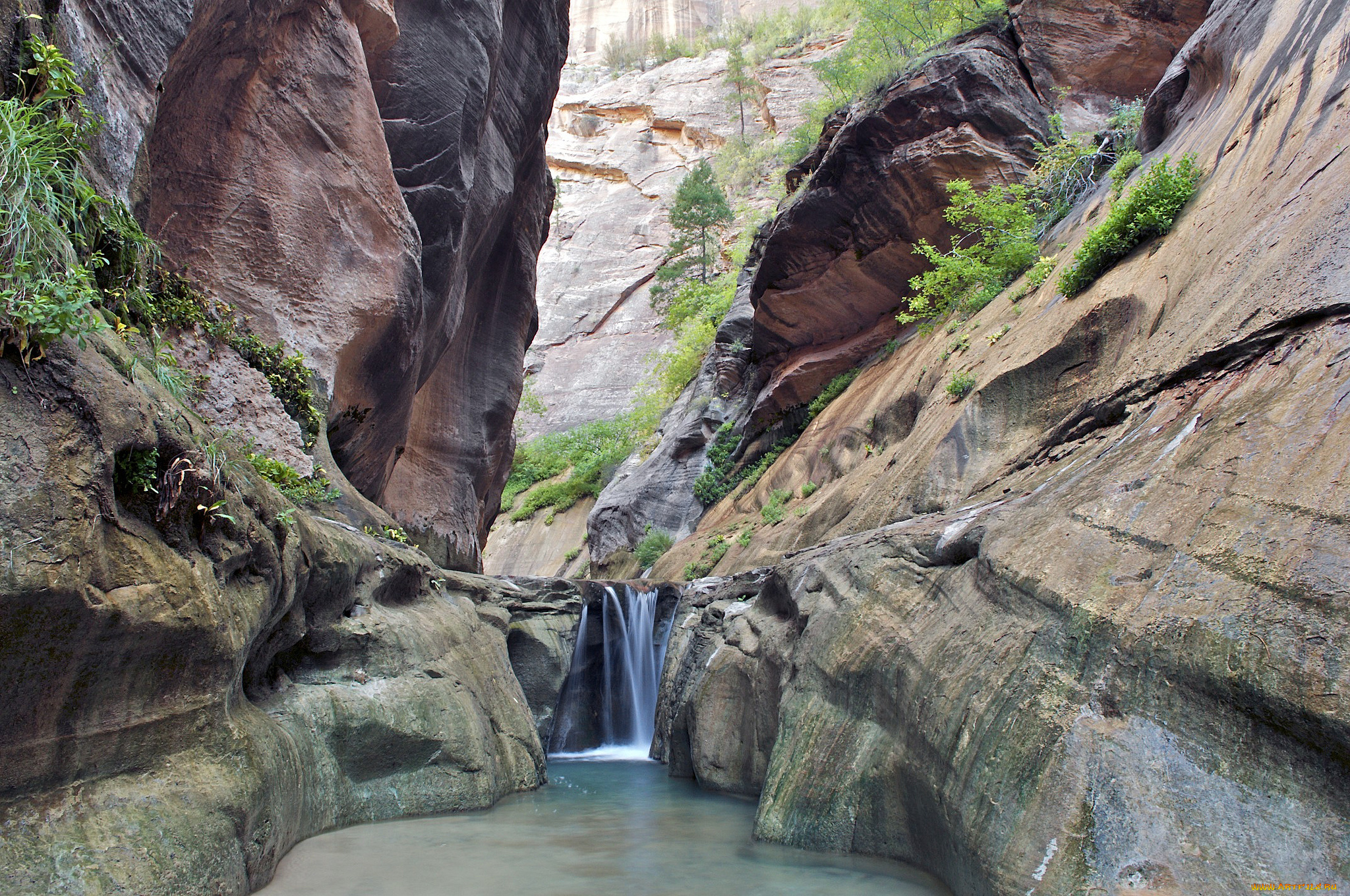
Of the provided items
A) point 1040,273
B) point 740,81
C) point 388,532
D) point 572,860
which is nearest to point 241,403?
point 388,532

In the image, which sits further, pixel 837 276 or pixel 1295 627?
pixel 837 276

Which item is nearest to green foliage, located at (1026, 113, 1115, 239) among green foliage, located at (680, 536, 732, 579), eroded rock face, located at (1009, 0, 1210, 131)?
eroded rock face, located at (1009, 0, 1210, 131)

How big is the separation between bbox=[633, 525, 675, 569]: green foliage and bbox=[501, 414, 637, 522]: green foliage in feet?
36.0

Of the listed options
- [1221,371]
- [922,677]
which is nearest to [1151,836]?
[922,677]

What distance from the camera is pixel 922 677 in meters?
5.36

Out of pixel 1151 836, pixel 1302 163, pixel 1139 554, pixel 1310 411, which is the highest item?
pixel 1302 163

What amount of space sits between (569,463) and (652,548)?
50.8 feet

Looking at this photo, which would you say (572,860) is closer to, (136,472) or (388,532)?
(136,472)

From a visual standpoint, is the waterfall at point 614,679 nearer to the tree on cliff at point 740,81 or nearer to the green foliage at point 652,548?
the green foliage at point 652,548

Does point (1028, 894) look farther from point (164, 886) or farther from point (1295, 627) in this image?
point (164, 886)

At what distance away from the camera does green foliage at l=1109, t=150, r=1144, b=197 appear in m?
11.3

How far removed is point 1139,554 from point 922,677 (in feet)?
5.71

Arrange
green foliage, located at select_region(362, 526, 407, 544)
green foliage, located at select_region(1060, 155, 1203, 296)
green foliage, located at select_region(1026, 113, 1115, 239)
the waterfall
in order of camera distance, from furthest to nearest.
Answer: the waterfall, green foliage, located at select_region(1026, 113, 1115, 239), green foliage, located at select_region(362, 526, 407, 544), green foliage, located at select_region(1060, 155, 1203, 296)

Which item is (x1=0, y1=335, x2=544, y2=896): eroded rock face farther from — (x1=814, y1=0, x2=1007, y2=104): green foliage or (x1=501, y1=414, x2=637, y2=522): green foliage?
(x1=501, y1=414, x2=637, y2=522): green foliage
